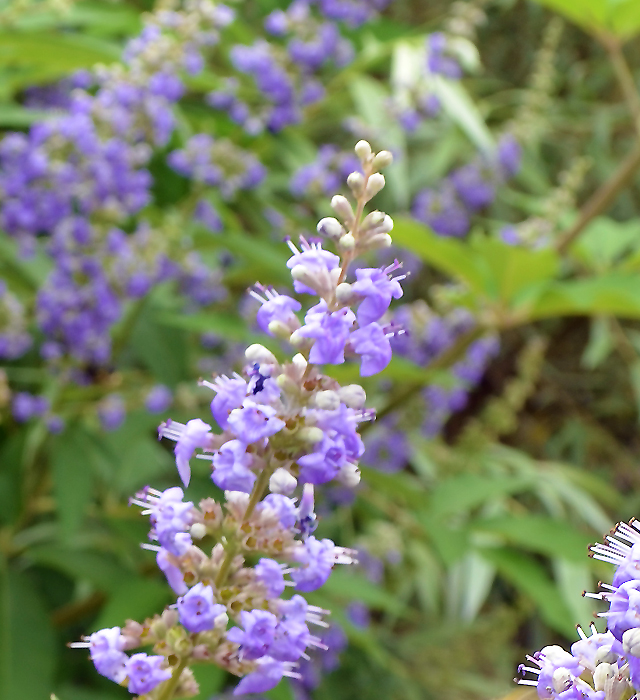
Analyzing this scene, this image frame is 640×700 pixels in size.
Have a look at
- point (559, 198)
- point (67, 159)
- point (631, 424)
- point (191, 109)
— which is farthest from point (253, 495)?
point (631, 424)

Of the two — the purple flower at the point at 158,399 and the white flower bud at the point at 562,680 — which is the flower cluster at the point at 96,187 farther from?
the white flower bud at the point at 562,680

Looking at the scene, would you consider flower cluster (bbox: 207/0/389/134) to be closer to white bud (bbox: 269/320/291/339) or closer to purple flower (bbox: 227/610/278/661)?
white bud (bbox: 269/320/291/339)

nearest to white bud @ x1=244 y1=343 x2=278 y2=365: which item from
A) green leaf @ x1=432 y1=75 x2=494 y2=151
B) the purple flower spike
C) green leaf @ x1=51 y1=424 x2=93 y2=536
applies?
the purple flower spike

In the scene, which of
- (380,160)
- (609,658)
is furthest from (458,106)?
(609,658)

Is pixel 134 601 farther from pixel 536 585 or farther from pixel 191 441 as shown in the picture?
pixel 191 441

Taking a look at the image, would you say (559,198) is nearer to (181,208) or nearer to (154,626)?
(181,208)

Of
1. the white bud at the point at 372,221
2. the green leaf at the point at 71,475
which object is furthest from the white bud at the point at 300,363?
the green leaf at the point at 71,475

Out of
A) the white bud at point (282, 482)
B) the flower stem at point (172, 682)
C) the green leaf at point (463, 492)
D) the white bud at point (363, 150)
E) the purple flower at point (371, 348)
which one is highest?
the green leaf at point (463, 492)

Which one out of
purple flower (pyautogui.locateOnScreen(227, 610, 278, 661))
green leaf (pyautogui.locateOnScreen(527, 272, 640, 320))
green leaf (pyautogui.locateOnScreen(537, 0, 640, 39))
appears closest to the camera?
purple flower (pyautogui.locateOnScreen(227, 610, 278, 661))
